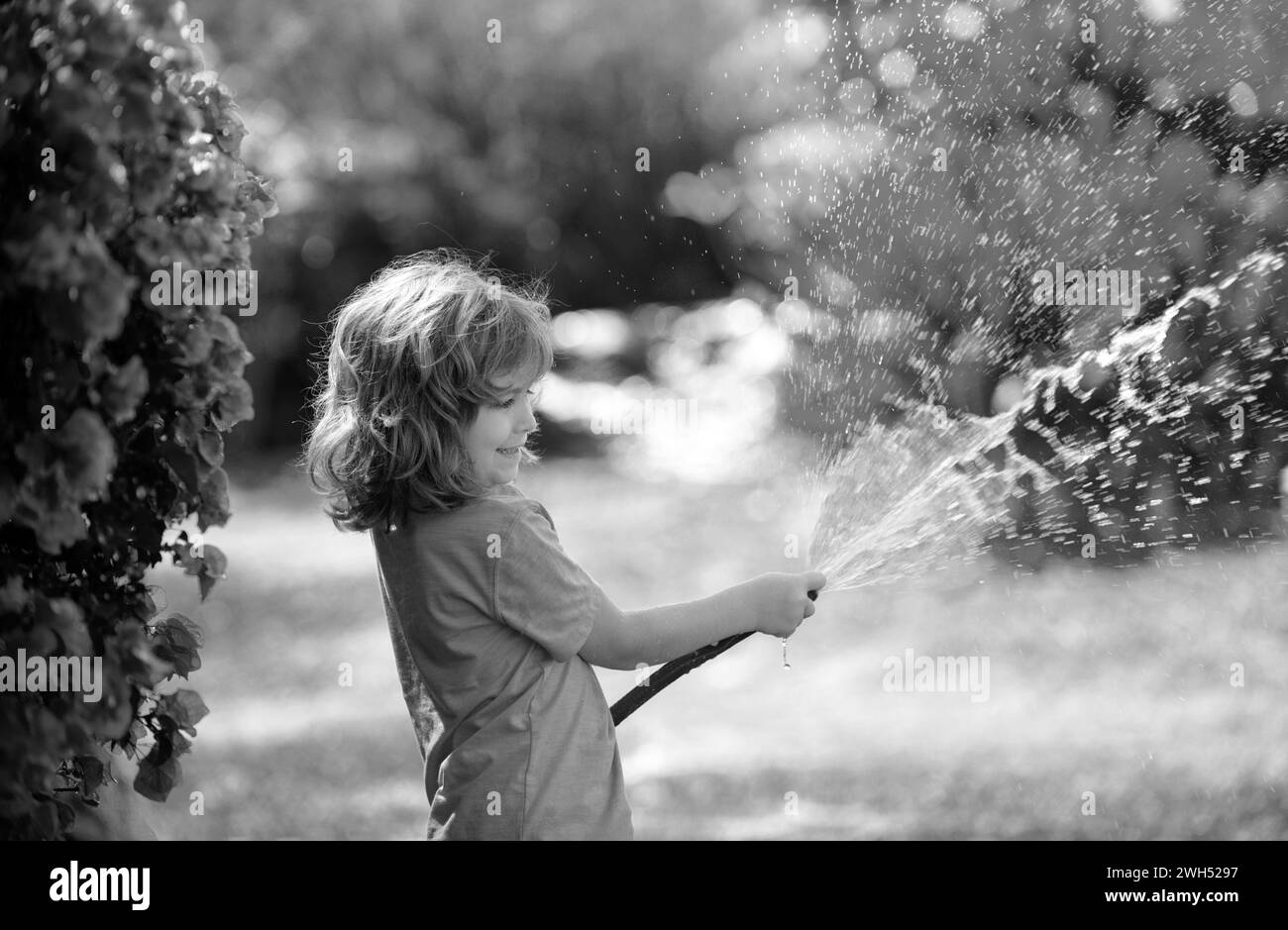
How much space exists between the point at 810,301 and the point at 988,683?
7.00ft

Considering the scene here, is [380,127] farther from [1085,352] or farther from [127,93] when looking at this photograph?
[127,93]

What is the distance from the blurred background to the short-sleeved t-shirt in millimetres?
1486

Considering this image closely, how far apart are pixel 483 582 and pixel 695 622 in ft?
1.19

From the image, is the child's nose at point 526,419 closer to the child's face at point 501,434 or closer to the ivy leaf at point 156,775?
the child's face at point 501,434

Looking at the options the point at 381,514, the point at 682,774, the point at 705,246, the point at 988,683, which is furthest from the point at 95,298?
the point at 705,246

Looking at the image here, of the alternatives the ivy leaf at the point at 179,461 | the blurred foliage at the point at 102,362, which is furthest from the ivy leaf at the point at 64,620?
the ivy leaf at the point at 179,461

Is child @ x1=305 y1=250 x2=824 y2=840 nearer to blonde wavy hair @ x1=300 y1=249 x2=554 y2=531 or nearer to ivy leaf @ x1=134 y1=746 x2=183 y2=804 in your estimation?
blonde wavy hair @ x1=300 y1=249 x2=554 y2=531

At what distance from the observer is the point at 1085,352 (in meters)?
4.95

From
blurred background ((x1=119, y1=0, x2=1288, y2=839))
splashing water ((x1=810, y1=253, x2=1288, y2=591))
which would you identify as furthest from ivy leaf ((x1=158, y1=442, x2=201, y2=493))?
splashing water ((x1=810, y1=253, x2=1288, y2=591))

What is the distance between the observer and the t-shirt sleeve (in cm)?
226

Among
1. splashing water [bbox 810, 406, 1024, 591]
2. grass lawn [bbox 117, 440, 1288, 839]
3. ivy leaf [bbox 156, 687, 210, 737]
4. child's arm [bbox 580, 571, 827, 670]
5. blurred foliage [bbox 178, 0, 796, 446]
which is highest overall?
blurred foliage [bbox 178, 0, 796, 446]

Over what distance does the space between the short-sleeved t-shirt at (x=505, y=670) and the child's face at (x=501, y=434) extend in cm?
7

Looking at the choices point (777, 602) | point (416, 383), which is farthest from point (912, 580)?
point (416, 383)

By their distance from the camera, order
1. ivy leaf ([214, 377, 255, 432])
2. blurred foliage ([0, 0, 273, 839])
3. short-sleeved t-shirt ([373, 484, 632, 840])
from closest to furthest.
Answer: blurred foliage ([0, 0, 273, 839]) → short-sleeved t-shirt ([373, 484, 632, 840]) → ivy leaf ([214, 377, 255, 432])
